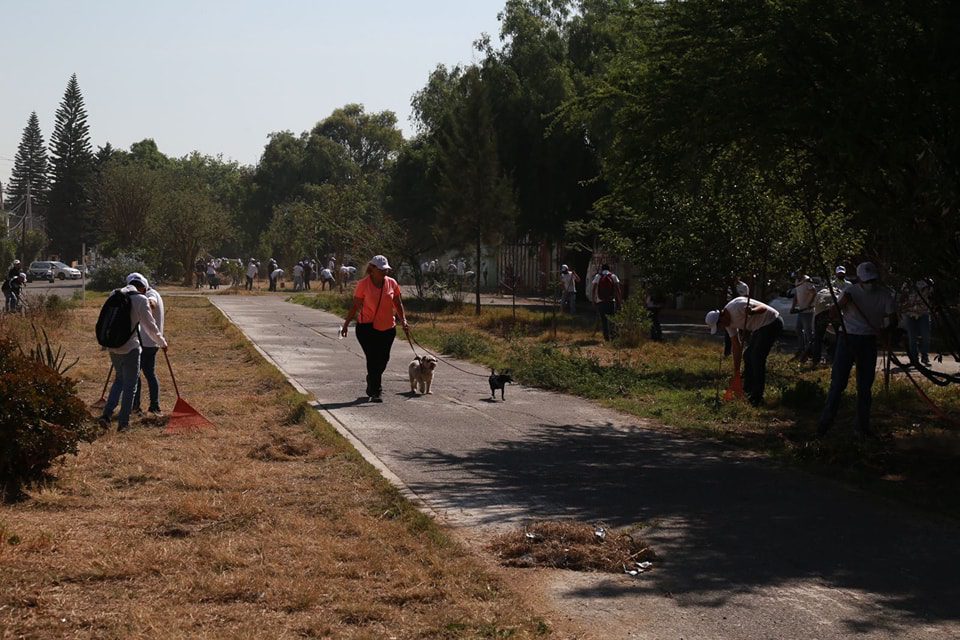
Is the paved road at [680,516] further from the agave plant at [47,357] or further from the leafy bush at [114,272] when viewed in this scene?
the leafy bush at [114,272]

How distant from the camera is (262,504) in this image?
8477 mm

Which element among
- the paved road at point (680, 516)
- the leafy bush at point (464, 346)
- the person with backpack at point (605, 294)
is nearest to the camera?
the paved road at point (680, 516)

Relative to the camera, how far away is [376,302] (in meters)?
15.2

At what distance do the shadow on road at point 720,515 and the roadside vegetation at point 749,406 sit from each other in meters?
0.60

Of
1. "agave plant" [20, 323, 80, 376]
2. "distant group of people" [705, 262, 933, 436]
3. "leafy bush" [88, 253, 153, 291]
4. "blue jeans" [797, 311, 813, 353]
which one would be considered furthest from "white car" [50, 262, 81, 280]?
"agave plant" [20, 323, 80, 376]

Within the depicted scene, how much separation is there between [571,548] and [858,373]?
17.8 feet

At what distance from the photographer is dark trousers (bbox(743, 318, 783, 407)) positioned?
1491cm

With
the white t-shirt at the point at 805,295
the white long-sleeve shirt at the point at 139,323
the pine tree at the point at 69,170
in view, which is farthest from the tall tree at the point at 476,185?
the pine tree at the point at 69,170

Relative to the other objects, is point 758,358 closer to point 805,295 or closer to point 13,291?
point 805,295

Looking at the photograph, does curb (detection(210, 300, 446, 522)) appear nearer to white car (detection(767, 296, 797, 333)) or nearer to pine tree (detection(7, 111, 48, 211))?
white car (detection(767, 296, 797, 333))

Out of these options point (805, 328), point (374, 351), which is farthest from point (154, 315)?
point (805, 328)

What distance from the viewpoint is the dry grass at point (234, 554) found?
5.77 meters

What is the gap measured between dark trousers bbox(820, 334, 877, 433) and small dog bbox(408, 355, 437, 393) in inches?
216

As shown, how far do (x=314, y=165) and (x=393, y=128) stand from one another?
11453 millimetres
